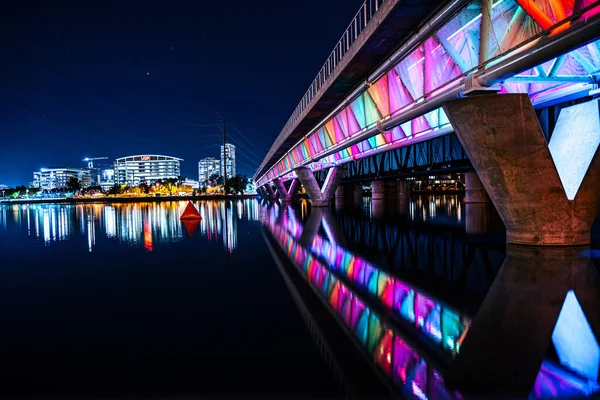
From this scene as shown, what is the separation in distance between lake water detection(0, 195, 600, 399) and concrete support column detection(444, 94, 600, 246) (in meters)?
0.92

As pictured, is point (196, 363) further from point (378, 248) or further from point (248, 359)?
point (378, 248)

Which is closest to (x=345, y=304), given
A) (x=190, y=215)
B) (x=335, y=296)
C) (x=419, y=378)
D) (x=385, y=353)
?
(x=335, y=296)

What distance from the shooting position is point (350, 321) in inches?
254

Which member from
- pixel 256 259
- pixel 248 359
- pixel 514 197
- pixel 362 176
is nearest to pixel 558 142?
pixel 514 197

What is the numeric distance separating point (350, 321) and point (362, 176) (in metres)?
42.1

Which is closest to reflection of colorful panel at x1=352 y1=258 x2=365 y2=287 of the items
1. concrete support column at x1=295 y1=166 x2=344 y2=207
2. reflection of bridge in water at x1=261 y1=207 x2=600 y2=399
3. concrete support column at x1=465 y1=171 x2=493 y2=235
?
reflection of bridge in water at x1=261 y1=207 x2=600 y2=399

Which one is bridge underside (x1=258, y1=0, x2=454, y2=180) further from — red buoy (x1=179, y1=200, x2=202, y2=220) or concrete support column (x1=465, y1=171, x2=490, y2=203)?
concrete support column (x1=465, y1=171, x2=490, y2=203)

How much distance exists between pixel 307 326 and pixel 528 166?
870 cm

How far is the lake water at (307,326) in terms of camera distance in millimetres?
4418

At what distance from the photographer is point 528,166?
38.6ft

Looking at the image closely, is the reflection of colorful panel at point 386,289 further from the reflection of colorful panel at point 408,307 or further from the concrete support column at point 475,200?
the concrete support column at point 475,200

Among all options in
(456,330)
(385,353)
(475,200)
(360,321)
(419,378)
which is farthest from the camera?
(475,200)

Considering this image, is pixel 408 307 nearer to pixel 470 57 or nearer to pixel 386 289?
pixel 386 289

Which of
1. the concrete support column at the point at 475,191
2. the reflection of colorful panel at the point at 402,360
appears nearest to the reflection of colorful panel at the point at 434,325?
the reflection of colorful panel at the point at 402,360
